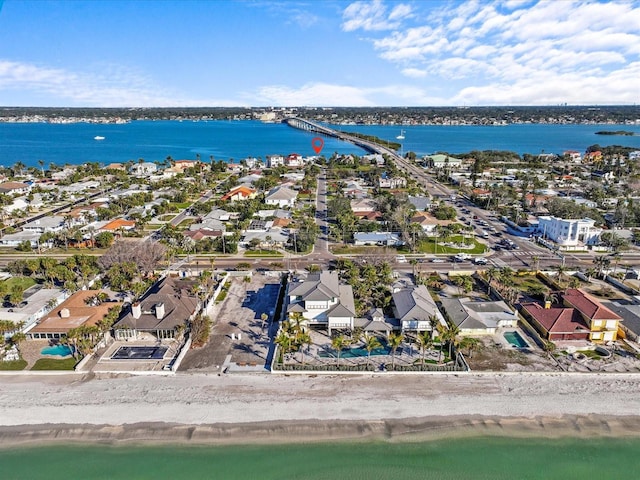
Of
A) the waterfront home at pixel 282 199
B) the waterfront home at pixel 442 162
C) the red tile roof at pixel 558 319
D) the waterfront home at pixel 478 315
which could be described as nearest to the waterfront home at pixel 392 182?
the waterfront home at pixel 282 199

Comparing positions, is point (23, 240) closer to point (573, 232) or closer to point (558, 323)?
point (558, 323)

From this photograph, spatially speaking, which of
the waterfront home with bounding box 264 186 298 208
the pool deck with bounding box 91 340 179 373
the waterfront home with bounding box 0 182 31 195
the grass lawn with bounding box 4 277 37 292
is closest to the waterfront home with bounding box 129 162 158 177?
the waterfront home with bounding box 0 182 31 195

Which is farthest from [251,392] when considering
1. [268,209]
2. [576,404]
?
[268,209]

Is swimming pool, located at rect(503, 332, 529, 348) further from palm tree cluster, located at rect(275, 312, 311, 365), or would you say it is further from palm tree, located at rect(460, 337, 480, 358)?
palm tree cluster, located at rect(275, 312, 311, 365)

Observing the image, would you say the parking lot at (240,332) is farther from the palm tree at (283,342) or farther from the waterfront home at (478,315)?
the waterfront home at (478,315)

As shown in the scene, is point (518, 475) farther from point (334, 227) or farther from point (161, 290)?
point (334, 227)

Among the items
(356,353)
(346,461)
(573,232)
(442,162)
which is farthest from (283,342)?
(442,162)
